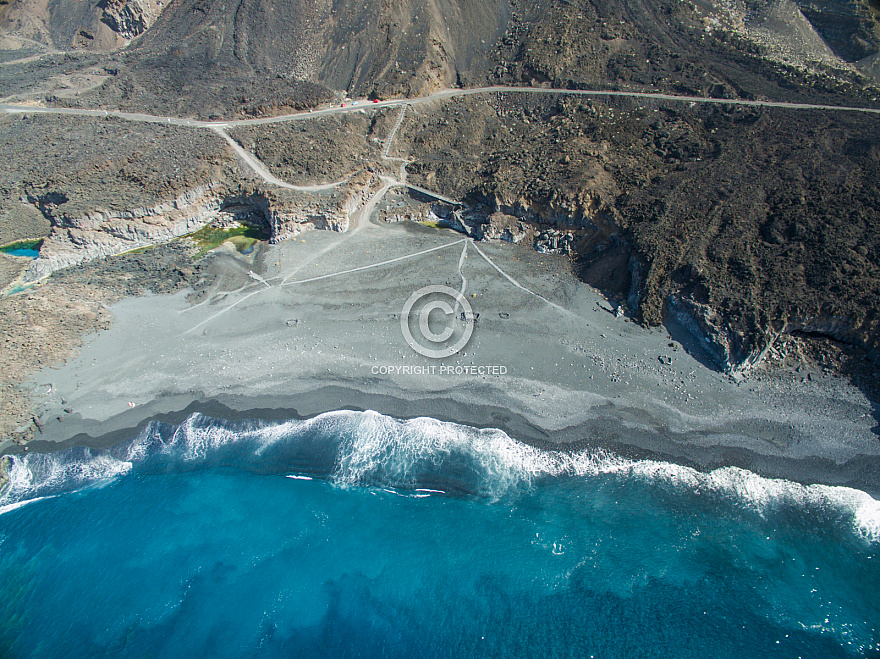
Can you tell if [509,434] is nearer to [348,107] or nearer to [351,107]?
[351,107]

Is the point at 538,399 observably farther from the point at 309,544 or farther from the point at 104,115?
the point at 104,115

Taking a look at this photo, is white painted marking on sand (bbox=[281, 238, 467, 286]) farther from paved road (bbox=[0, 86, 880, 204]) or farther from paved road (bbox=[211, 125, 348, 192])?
paved road (bbox=[211, 125, 348, 192])

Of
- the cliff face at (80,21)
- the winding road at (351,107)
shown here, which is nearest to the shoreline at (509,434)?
the winding road at (351,107)

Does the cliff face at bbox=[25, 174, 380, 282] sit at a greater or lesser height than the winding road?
lesser

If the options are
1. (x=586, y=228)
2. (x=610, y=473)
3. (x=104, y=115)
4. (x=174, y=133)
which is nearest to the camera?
(x=610, y=473)

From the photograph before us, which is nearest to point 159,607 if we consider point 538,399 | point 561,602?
point 561,602

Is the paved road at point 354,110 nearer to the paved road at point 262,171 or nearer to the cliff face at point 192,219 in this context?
the paved road at point 262,171

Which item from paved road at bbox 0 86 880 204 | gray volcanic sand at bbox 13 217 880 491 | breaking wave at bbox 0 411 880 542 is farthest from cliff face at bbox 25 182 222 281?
breaking wave at bbox 0 411 880 542
